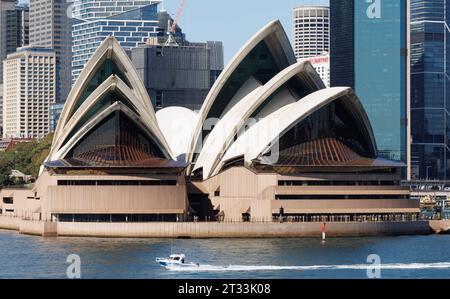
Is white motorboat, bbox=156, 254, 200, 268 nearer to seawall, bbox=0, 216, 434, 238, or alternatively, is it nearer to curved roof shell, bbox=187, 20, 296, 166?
seawall, bbox=0, 216, 434, 238

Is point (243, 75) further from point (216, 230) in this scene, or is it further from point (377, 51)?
point (377, 51)

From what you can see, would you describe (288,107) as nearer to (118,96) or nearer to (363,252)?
(118,96)

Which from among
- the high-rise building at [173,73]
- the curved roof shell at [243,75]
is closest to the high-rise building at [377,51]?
the high-rise building at [173,73]

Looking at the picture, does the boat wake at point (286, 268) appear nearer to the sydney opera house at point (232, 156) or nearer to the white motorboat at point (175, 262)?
the white motorboat at point (175, 262)

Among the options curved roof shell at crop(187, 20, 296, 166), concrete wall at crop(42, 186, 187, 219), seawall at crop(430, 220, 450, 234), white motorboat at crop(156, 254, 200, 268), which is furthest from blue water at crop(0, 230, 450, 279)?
curved roof shell at crop(187, 20, 296, 166)

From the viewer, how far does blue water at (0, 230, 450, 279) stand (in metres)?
50.9

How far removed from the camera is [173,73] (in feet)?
585

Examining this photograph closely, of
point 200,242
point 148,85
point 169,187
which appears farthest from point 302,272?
point 148,85

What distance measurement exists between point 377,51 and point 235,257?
136 metres

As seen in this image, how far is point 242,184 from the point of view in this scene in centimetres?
8475

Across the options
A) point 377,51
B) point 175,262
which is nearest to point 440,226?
point 175,262

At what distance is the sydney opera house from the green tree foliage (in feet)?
123

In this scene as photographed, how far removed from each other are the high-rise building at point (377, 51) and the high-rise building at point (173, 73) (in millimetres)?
27695
